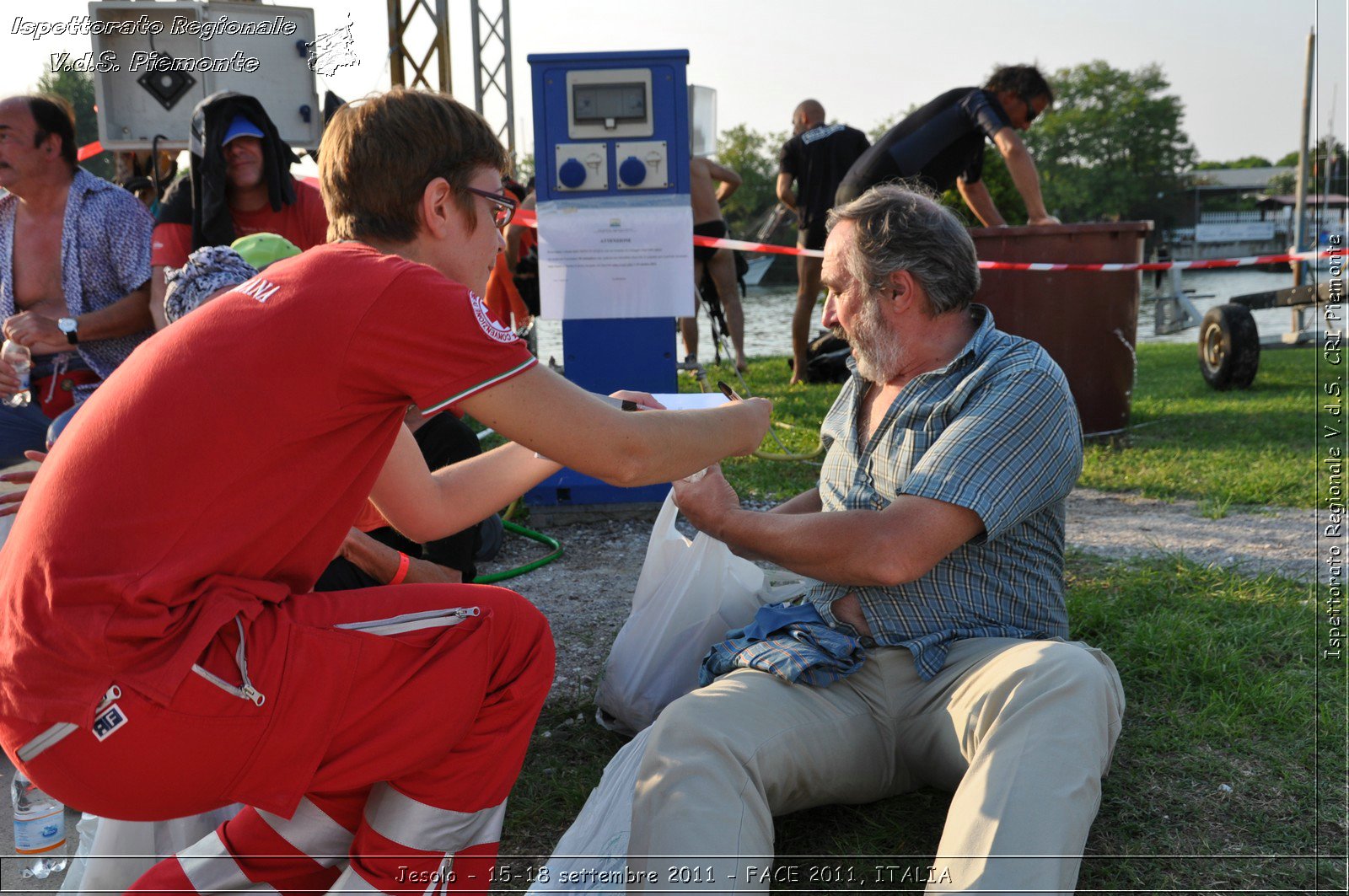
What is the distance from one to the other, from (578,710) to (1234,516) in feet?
10.7

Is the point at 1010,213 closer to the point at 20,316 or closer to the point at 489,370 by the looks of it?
the point at 20,316

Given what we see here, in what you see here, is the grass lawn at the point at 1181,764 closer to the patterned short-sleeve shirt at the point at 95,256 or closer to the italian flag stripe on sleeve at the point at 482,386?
the italian flag stripe on sleeve at the point at 482,386

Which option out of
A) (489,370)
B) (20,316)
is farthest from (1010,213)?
(489,370)

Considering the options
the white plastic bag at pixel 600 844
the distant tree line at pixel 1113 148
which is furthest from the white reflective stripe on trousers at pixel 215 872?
the distant tree line at pixel 1113 148

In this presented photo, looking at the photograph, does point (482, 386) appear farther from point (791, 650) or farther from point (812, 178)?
point (812, 178)

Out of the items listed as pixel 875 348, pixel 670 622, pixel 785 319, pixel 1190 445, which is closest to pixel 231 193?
pixel 670 622

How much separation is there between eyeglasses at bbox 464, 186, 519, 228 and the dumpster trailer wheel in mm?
7459

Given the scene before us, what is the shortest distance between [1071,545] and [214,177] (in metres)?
3.81

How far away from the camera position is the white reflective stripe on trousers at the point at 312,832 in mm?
1749

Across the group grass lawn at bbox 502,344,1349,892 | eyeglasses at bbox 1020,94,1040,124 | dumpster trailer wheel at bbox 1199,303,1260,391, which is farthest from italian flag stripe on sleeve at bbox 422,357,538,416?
dumpster trailer wheel at bbox 1199,303,1260,391

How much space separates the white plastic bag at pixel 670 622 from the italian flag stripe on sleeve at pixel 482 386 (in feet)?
3.68

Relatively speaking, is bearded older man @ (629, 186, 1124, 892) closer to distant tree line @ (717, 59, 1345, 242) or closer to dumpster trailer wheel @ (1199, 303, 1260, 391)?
dumpster trailer wheel @ (1199, 303, 1260, 391)

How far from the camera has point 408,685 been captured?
5.37 ft

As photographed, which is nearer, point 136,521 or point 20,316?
point 136,521
